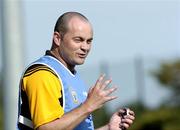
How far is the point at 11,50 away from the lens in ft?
32.3

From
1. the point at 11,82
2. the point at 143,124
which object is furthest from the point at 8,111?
the point at 143,124

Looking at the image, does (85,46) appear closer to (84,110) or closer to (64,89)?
(64,89)

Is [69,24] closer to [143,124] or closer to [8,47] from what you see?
[8,47]

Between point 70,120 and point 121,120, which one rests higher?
point 70,120

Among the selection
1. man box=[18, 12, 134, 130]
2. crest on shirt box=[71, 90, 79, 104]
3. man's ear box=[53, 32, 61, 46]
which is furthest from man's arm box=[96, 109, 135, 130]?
man's ear box=[53, 32, 61, 46]

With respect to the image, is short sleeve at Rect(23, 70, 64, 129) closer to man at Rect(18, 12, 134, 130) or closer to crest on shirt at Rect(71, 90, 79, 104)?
man at Rect(18, 12, 134, 130)

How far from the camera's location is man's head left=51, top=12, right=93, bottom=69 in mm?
5336

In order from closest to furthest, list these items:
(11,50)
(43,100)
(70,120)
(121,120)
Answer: (70,120) → (43,100) → (121,120) → (11,50)

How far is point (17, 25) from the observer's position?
32.5 feet

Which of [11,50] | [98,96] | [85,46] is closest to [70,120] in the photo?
[98,96]

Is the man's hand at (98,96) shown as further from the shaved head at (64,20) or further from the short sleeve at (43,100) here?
the shaved head at (64,20)

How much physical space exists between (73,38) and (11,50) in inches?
180

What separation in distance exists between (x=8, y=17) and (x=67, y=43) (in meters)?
4.60

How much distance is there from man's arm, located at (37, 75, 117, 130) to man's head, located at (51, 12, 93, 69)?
38cm
